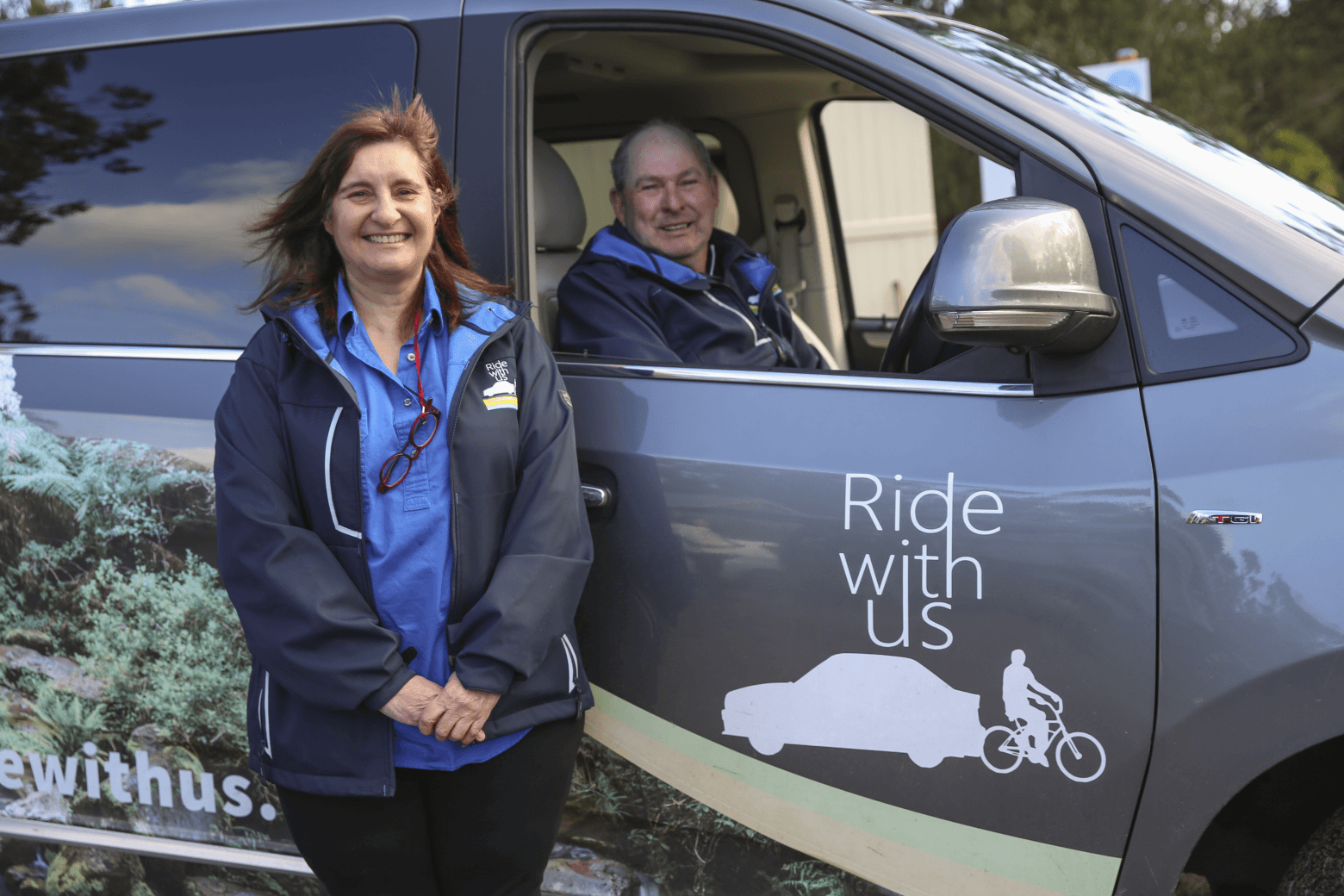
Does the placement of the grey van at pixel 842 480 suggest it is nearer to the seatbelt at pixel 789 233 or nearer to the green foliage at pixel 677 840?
the green foliage at pixel 677 840

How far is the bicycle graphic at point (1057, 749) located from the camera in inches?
60.8

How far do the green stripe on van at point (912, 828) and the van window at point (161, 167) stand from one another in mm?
1029

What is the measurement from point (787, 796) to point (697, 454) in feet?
1.77

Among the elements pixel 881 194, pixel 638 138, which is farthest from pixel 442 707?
pixel 881 194

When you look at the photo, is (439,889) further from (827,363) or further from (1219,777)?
(827,363)

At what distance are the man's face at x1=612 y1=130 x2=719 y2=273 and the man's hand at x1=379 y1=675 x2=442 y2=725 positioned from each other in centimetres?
128

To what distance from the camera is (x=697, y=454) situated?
171 centimetres

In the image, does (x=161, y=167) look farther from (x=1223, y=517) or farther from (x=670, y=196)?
(x=1223, y=517)

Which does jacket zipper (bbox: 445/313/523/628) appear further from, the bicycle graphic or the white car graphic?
the bicycle graphic

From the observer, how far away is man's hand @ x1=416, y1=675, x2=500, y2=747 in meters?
1.51

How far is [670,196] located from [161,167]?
1.05 metres

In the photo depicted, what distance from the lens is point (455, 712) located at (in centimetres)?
152

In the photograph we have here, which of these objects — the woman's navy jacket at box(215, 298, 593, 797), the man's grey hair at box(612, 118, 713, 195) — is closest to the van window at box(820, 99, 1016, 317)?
the man's grey hair at box(612, 118, 713, 195)

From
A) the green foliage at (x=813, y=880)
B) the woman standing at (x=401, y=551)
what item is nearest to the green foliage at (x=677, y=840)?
the green foliage at (x=813, y=880)
